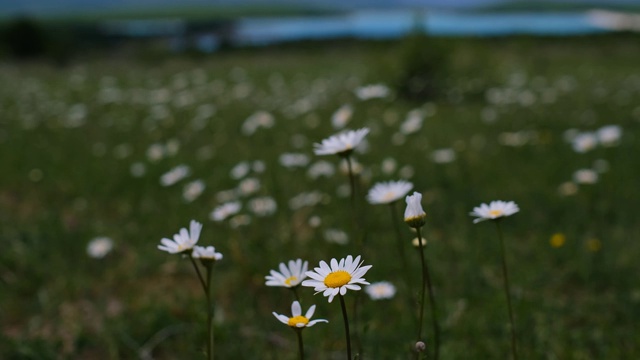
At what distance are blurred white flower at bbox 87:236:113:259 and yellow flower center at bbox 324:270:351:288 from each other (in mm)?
2175

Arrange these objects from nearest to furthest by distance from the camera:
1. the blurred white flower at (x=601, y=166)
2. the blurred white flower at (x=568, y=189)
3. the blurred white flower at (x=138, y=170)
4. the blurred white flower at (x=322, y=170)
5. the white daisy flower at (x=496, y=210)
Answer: the white daisy flower at (x=496, y=210) → the blurred white flower at (x=322, y=170) → the blurred white flower at (x=568, y=189) → the blurred white flower at (x=601, y=166) → the blurred white flower at (x=138, y=170)

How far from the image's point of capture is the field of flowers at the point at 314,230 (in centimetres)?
234

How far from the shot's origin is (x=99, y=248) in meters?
3.13

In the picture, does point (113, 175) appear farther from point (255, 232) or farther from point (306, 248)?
point (306, 248)

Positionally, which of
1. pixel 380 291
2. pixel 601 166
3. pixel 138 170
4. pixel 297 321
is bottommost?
pixel 380 291

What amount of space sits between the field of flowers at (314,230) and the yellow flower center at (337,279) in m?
0.44

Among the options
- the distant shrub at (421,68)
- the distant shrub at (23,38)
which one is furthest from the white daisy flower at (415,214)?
the distant shrub at (23,38)

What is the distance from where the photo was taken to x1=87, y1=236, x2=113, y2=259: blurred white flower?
10.1 feet

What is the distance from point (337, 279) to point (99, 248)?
230 cm

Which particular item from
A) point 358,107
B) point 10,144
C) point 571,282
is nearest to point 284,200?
point 571,282

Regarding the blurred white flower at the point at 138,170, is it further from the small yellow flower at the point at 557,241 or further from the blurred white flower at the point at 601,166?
the blurred white flower at the point at 601,166

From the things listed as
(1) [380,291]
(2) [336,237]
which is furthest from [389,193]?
(2) [336,237]

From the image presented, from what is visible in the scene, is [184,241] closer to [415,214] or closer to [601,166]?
[415,214]

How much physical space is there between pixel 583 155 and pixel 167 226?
319cm
